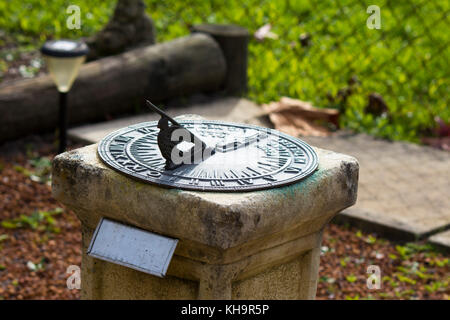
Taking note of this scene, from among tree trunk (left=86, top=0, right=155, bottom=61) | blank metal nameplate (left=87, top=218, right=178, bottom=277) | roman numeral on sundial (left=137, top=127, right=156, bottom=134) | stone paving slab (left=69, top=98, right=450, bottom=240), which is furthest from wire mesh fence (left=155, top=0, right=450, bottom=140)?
blank metal nameplate (left=87, top=218, right=178, bottom=277)

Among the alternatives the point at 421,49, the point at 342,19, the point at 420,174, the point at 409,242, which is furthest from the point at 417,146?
the point at 342,19

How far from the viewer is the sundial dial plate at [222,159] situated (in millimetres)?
2914

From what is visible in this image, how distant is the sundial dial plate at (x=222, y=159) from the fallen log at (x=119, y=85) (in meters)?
2.47

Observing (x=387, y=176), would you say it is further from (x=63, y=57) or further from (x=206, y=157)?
(x=206, y=157)

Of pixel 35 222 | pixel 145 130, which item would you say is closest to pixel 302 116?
pixel 35 222

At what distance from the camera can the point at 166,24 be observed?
27.6 feet

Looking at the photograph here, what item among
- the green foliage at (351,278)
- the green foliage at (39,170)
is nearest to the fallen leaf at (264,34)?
the green foliage at (39,170)

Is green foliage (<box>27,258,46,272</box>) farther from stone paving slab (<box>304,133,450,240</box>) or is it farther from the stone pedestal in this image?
stone paving slab (<box>304,133,450,240</box>)

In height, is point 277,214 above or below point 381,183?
above

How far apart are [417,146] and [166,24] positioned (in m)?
3.39

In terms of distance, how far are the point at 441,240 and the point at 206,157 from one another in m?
2.07

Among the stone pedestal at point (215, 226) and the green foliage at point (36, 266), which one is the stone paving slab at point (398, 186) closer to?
the stone pedestal at point (215, 226)

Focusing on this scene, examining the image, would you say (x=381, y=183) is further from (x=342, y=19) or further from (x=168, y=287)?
(x=342, y=19)

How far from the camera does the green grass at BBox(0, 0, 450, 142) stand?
6.80 m
